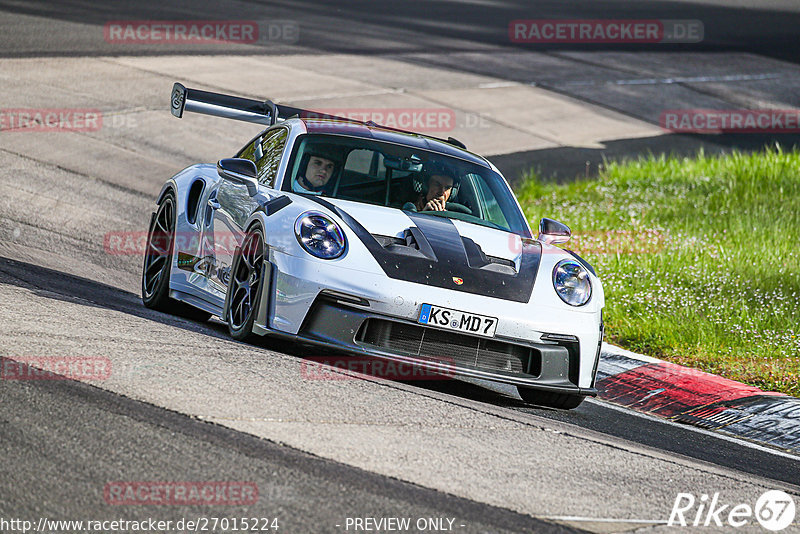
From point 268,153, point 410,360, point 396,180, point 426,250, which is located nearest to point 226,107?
point 268,153

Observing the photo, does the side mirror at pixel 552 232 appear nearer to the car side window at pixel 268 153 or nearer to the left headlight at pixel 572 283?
the left headlight at pixel 572 283

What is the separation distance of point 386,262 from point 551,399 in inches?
53.7

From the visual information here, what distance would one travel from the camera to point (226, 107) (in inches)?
352

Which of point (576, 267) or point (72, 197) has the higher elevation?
point (576, 267)

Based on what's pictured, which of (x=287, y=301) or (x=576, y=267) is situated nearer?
(x=287, y=301)

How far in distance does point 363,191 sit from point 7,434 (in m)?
3.54

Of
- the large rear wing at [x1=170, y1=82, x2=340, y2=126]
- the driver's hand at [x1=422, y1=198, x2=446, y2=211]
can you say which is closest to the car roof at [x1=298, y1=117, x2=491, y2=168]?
the large rear wing at [x1=170, y1=82, x2=340, y2=126]

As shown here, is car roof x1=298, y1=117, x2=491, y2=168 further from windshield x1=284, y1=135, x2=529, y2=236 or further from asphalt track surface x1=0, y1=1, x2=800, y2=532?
asphalt track surface x1=0, y1=1, x2=800, y2=532

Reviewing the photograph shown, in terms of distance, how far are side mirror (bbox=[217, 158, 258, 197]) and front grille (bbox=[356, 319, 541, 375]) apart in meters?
1.59

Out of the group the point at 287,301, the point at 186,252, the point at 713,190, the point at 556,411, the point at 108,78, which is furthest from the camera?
the point at 108,78

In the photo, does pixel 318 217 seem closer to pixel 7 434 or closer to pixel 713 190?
pixel 7 434

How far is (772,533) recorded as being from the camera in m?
4.68

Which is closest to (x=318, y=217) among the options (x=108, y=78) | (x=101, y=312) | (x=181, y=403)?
(x=101, y=312)

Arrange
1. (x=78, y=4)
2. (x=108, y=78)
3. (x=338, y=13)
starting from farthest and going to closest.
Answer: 1. (x=338, y=13)
2. (x=78, y=4)
3. (x=108, y=78)
